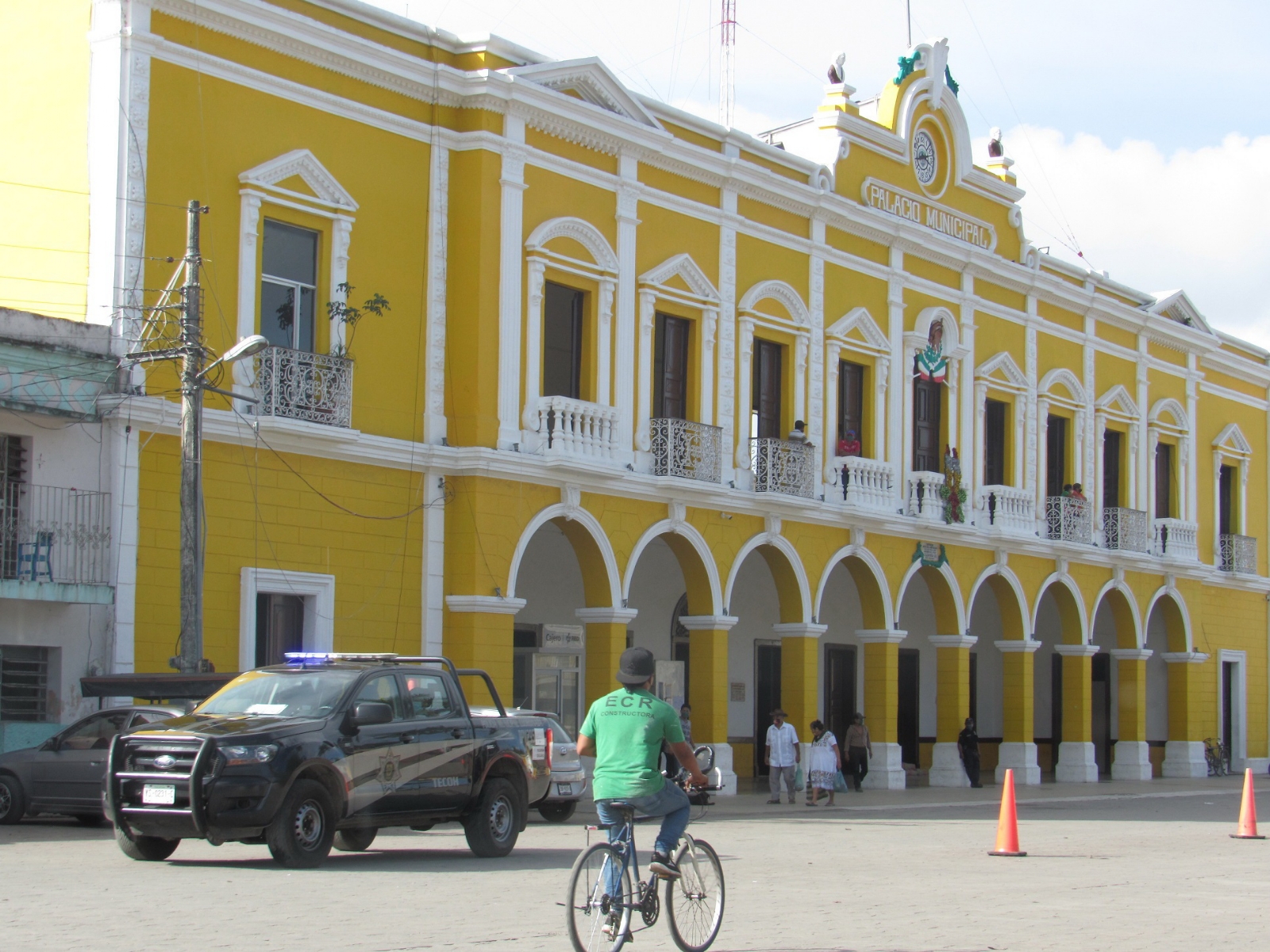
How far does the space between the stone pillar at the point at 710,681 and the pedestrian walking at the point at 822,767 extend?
1.73 meters

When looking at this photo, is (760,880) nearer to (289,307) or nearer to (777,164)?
(289,307)

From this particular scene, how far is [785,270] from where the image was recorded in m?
29.3

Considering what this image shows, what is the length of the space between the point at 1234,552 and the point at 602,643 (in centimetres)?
2199

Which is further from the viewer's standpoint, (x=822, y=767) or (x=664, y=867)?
(x=822, y=767)

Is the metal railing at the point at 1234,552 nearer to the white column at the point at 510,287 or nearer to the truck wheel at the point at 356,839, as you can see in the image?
the white column at the point at 510,287

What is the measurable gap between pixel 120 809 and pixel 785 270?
18.1 m

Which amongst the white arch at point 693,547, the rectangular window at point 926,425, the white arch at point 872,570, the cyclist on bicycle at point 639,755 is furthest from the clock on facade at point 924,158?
the cyclist on bicycle at point 639,755

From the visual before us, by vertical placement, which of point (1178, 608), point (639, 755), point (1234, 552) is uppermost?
point (1234, 552)

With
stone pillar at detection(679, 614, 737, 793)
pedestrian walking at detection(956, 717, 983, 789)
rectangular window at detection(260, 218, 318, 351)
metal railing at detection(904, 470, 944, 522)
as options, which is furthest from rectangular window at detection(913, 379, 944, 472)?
rectangular window at detection(260, 218, 318, 351)

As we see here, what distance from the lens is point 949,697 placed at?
3303cm

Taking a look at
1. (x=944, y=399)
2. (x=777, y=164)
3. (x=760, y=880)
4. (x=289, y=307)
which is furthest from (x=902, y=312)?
(x=760, y=880)

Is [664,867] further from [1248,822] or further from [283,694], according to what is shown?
[1248,822]

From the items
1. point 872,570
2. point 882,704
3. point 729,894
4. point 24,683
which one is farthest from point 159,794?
point 882,704

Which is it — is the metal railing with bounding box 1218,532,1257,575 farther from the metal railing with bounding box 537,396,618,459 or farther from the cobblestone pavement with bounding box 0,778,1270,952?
the cobblestone pavement with bounding box 0,778,1270,952
